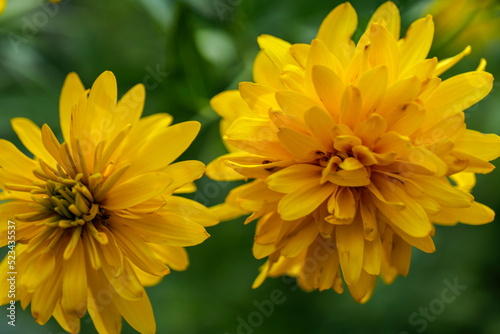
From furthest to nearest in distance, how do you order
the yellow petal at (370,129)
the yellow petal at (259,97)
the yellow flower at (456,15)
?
the yellow flower at (456,15) < the yellow petal at (259,97) < the yellow petal at (370,129)

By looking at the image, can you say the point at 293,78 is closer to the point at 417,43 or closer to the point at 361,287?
the point at 417,43

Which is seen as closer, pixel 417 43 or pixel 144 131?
pixel 417 43

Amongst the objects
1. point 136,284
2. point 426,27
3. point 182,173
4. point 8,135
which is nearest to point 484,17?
point 426,27

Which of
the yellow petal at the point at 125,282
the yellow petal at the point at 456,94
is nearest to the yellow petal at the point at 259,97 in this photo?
the yellow petal at the point at 456,94

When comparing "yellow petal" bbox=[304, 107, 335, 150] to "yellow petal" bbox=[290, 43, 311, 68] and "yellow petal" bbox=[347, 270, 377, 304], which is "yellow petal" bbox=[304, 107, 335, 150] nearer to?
"yellow petal" bbox=[290, 43, 311, 68]

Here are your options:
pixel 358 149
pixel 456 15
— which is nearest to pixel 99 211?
pixel 358 149

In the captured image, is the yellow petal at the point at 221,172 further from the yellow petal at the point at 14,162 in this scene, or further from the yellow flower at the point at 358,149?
the yellow petal at the point at 14,162

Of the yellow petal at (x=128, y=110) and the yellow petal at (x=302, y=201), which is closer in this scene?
the yellow petal at (x=302, y=201)

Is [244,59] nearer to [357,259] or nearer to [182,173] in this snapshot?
[182,173]
